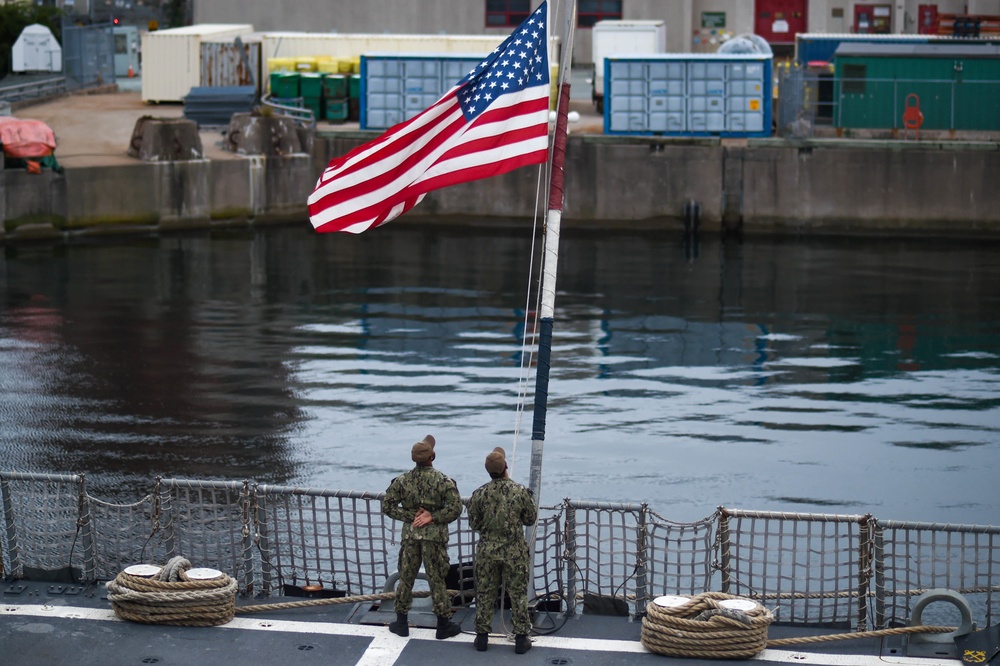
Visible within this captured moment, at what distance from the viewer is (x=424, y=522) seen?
1145cm

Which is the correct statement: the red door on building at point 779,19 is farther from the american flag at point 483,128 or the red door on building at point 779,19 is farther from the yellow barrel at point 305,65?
the american flag at point 483,128

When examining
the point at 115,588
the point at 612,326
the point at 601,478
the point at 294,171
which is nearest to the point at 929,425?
the point at 601,478

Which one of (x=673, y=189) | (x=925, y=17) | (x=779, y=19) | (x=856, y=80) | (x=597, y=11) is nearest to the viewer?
(x=673, y=189)

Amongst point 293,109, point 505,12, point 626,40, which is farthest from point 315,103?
point 505,12

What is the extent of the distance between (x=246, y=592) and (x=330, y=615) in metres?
0.97

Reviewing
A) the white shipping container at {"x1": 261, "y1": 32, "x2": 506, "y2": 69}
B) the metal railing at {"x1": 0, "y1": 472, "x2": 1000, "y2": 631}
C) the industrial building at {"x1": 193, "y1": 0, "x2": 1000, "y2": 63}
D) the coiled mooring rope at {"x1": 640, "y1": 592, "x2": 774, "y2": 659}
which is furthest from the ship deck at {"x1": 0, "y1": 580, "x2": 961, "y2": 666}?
the industrial building at {"x1": 193, "y1": 0, "x2": 1000, "y2": 63}

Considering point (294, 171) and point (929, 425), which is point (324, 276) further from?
point (929, 425)

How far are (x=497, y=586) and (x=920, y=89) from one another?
114 feet

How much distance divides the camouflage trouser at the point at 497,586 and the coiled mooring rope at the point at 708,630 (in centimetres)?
99

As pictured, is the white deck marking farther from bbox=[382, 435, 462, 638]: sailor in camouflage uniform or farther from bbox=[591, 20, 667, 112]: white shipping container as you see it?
bbox=[591, 20, 667, 112]: white shipping container

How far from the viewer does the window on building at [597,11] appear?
6156cm

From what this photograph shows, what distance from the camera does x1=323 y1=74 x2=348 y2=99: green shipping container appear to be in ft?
155

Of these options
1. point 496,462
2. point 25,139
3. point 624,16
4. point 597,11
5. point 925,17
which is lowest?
point 496,462

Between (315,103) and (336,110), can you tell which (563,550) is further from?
(315,103)
